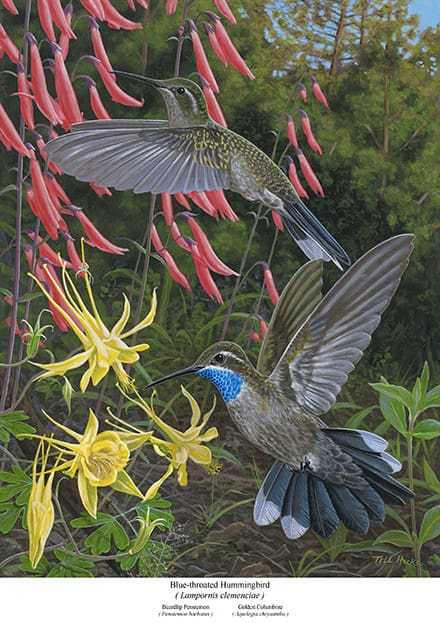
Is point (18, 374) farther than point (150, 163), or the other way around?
point (18, 374)

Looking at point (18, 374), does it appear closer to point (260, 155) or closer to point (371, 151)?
point (260, 155)

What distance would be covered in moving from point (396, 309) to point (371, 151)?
1.04 feet

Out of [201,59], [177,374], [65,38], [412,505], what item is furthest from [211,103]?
[412,505]

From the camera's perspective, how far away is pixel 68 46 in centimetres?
139

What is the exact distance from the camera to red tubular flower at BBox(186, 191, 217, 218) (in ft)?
4.67

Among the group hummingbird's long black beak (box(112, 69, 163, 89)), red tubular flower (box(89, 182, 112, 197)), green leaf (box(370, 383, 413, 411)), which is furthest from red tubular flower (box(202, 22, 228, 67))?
green leaf (box(370, 383, 413, 411))

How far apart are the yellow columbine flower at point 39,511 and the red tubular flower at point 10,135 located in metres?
0.53

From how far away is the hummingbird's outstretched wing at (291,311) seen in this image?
4.60 feet

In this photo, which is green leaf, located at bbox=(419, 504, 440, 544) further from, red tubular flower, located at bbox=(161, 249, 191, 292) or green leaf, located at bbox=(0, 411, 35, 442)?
green leaf, located at bbox=(0, 411, 35, 442)

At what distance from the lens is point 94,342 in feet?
4.35

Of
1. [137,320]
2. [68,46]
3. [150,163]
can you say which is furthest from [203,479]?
[68,46]

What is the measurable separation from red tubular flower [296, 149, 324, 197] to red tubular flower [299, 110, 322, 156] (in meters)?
0.03

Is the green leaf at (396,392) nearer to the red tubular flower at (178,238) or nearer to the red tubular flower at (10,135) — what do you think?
the red tubular flower at (178,238)
